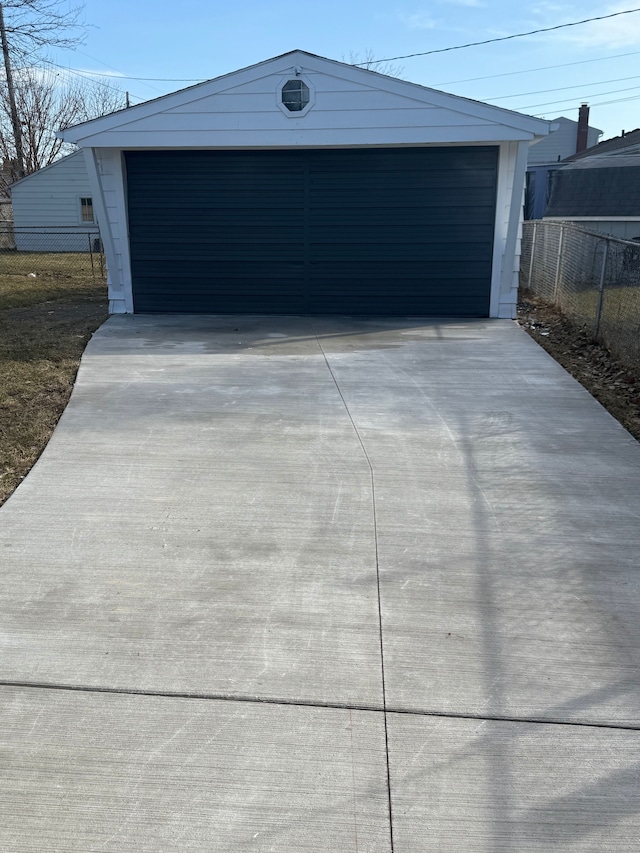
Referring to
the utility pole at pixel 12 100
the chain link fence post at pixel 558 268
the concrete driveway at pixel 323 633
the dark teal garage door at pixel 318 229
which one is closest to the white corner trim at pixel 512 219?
the dark teal garage door at pixel 318 229

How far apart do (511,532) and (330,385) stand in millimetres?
3392

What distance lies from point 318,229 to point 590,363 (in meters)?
4.98

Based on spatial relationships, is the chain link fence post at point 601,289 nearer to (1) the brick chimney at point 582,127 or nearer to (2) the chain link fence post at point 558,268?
(2) the chain link fence post at point 558,268

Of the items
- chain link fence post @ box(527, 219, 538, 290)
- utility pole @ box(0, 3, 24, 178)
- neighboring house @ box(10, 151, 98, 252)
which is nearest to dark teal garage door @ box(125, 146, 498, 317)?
chain link fence post @ box(527, 219, 538, 290)

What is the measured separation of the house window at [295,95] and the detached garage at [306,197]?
0.02m

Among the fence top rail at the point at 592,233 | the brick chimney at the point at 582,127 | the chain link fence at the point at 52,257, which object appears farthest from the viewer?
the brick chimney at the point at 582,127

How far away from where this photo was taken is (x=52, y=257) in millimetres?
24188

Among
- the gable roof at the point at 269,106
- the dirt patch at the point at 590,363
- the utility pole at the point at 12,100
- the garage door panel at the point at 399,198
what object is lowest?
the dirt patch at the point at 590,363

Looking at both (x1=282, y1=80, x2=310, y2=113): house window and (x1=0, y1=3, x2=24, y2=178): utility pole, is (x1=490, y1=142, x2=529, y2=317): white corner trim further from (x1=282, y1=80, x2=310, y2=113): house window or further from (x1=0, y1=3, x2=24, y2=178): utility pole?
(x1=0, y1=3, x2=24, y2=178): utility pole

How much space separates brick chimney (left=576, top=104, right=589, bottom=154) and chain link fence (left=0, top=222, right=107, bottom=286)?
29.6 meters

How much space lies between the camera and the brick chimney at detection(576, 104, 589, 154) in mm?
42000

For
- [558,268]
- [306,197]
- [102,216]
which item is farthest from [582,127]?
[102,216]

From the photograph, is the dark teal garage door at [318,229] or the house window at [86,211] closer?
the dark teal garage door at [318,229]

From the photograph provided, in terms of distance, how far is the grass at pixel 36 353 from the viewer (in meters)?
5.60
